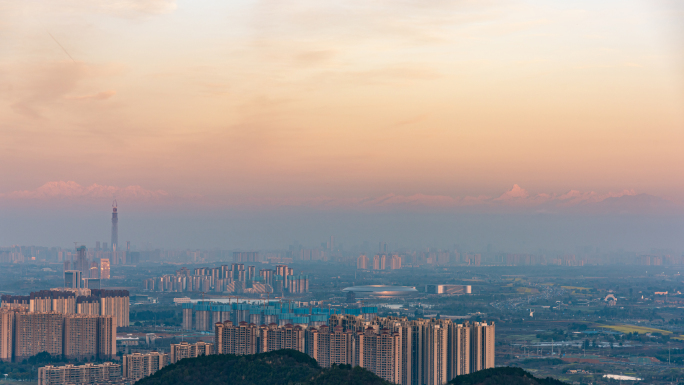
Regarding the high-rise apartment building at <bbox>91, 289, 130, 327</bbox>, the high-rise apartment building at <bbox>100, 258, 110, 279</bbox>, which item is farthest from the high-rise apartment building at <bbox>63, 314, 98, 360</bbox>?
the high-rise apartment building at <bbox>100, 258, 110, 279</bbox>

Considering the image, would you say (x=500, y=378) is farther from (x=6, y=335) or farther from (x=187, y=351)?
(x=6, y=335)

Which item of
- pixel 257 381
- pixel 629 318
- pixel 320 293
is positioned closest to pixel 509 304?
pixel 629 318

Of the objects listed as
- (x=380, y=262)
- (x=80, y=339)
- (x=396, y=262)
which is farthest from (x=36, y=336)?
(x=396, y=262)

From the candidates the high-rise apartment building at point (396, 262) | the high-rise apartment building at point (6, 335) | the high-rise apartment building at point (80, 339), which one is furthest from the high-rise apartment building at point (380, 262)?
the high-rise apartment building at point (6, 335)

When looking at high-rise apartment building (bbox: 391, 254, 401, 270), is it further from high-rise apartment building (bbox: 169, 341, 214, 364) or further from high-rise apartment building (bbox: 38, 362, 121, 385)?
high-rise apartment building (bbox: 38, 362, 121, 385)

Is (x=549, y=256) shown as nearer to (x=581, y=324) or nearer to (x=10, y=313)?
(x=581, y=324)

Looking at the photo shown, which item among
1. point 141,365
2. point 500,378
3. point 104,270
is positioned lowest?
point 141,365
